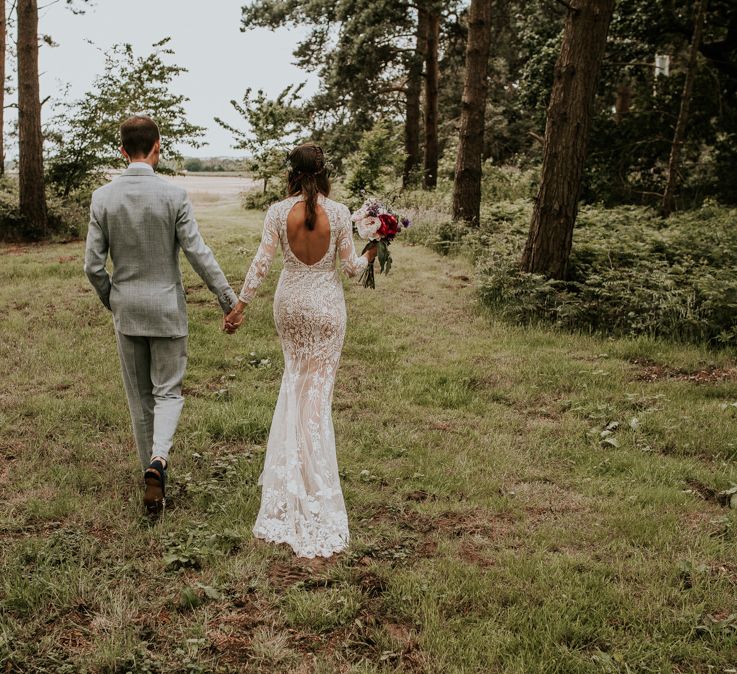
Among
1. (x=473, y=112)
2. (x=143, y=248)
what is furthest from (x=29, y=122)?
(x=143, y=248)

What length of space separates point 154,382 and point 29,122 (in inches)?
483

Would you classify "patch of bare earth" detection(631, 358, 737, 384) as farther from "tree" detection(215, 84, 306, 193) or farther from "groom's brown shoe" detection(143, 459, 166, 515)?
"tree" detection(215, 84, 306, 193)

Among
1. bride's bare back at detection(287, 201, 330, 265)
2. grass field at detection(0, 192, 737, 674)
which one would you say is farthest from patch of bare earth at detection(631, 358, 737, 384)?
bride's bare back at detection(287, 201, 330, 265)

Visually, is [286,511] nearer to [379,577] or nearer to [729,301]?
[379,577]

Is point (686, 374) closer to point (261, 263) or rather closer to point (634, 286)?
point (634, 286)

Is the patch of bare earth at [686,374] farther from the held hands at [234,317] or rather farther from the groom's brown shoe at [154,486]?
the groom's brown shoe at [154,486]

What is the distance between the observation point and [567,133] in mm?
9164

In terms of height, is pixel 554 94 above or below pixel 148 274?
above

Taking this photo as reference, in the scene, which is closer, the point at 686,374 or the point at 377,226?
the point at 377,226

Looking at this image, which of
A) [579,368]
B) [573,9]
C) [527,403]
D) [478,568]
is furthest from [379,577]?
[573,9]

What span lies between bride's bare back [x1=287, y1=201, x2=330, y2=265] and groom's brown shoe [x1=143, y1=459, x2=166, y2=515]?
161 cm

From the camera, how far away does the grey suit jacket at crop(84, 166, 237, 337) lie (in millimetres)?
4293

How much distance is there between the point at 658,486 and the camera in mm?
5047

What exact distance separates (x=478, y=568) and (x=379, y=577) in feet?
1.89
